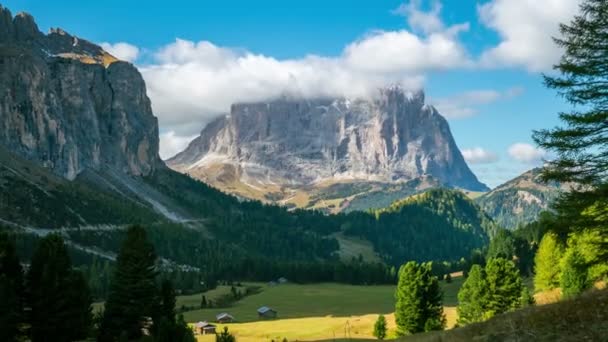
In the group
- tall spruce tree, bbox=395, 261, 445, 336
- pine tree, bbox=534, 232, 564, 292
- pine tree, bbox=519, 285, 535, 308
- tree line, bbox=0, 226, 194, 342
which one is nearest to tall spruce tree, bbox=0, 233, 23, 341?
tree line, bbox=0, 226, 194, 342

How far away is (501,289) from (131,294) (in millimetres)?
45939

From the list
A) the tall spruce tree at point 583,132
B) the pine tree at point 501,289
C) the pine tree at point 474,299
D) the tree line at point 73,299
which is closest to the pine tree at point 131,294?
the tree line at point 73,299

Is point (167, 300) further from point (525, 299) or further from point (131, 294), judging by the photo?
point (525, 299)

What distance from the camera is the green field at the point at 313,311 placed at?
89500 millimetres

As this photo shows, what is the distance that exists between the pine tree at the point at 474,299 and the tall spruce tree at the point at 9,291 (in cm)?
4951

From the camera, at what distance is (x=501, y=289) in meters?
67.4

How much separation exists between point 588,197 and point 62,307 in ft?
103

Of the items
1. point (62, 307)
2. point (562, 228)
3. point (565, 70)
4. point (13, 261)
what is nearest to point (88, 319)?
point (62, 307)

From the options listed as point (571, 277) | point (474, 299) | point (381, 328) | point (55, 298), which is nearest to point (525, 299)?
point (474, 299)

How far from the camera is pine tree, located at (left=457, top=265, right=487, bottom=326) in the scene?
221 feet

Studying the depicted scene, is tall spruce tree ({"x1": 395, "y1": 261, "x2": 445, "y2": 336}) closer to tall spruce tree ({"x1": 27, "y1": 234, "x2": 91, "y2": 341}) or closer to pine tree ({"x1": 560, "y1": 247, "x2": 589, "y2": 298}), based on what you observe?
pine tree ({"x1": 560, "y1": 247, "x2": 589, "y2": 298})

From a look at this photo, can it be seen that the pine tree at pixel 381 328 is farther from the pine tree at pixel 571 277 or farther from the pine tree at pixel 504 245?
the pine tree at pixel 504 245

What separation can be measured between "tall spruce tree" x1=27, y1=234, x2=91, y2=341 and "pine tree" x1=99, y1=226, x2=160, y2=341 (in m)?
2.02

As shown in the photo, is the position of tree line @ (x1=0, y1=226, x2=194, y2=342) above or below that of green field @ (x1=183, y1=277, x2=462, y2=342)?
above
